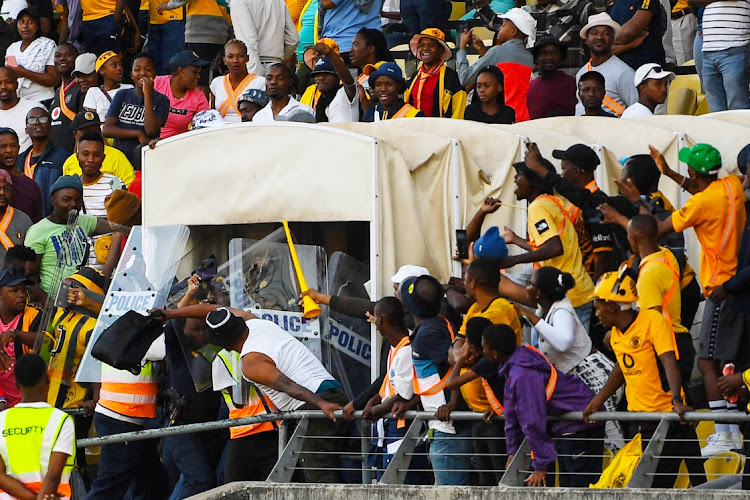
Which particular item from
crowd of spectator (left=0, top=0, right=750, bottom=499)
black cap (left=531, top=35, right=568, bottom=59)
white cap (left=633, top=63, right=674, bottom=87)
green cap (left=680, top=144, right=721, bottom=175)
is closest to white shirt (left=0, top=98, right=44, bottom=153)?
crowd of spectator (left=0, top=0, right=750, bottom=499)

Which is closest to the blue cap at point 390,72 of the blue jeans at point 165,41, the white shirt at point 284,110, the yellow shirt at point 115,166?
the white shirt at point 284,110

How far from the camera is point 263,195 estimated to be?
35.8 feet

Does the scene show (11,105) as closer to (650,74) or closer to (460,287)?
(650,74)

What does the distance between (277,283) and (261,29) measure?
20.9ft

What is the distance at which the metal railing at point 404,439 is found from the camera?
28.3ft

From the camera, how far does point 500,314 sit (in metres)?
9.15

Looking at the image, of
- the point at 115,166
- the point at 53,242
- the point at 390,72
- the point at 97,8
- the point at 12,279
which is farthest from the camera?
the point at 97,8

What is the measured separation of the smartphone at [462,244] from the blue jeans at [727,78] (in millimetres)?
3782

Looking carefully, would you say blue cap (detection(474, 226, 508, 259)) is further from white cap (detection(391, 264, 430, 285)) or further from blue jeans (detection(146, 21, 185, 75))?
blue jeans (detection(146, 21, 185, 75))

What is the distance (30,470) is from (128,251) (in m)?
2.81

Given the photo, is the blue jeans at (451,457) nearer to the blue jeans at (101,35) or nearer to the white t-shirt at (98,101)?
the white t-shirt at (98,101)

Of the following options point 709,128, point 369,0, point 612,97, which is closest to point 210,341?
point 709,128

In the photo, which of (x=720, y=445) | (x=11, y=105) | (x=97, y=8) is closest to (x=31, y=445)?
(x=720, y=445)

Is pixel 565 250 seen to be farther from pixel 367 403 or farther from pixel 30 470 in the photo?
pixel 30 470
